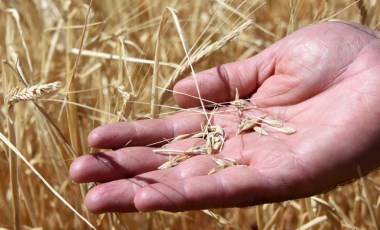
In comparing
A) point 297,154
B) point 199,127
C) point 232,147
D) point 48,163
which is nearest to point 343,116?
point 297,154

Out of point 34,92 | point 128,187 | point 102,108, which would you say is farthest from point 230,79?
point 34,92

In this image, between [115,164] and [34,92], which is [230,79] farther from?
[34,92]

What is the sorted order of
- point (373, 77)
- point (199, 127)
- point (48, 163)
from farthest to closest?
point (48, 163) < point (199, 127) < point (373, 77)

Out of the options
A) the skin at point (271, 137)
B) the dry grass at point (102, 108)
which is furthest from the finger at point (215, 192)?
the dry grass at point (102, 108)

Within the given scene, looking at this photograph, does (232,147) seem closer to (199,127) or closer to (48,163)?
(199,127)

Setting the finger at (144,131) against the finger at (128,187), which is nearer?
the finger at (128,187)

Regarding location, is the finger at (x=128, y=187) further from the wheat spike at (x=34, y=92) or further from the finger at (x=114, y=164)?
the wheat spike at (x=34, y=92)

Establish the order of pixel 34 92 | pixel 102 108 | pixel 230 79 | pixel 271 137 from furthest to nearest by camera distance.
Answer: pixel 102 108 < pixel 230 79 < pixel 271 137 < pixel 34 92
